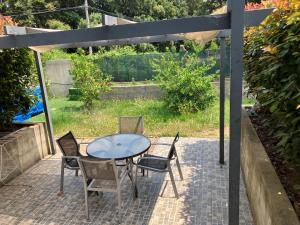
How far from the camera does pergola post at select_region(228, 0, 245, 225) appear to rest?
90.3 inches

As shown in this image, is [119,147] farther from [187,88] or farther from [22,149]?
[187,88]

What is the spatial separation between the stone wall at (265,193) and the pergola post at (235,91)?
0.30 metres

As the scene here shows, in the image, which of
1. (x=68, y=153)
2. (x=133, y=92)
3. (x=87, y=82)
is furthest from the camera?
(x=133, y=92)

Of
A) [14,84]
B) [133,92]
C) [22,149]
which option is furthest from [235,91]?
[133,92]

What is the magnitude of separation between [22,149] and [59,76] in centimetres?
860

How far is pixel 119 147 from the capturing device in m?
4.27

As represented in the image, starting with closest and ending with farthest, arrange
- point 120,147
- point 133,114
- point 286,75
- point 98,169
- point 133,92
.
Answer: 1. point 286,75
2. point 98,169
3. point 120,147
4. point 133,114
5. point 133,92

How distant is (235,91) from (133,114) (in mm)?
6401

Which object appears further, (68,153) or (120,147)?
(68,153)

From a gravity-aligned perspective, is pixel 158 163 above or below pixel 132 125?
below

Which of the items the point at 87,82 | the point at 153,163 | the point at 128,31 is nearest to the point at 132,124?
the point at 153,163

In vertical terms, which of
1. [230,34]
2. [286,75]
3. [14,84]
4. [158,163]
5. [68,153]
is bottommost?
[158,163]

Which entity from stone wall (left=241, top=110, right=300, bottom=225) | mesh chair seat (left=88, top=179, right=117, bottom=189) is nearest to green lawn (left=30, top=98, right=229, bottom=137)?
stone wall (left=241, top=110, right=300, bottom=225)

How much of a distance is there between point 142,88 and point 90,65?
222 cm
